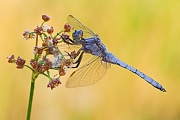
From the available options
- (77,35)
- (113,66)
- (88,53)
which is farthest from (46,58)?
(113,66)

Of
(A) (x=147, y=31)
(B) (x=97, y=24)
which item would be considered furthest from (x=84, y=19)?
(A) (x=147, y=31)

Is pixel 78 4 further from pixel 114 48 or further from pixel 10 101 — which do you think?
pixel 10 101

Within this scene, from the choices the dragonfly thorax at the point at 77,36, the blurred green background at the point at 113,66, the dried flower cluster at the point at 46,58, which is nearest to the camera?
the dried flower cluster at the point at 46,58

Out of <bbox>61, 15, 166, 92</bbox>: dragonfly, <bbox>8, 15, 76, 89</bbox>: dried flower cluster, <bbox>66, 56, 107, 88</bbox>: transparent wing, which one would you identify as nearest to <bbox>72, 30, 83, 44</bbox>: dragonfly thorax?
<bbox>61, 15, 166, 92</bbox>: dragonfly

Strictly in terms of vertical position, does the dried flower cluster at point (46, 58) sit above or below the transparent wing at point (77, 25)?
below

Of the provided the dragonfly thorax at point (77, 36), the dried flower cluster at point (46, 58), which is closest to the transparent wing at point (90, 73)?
the dragonfly thorax at point (77, 36)

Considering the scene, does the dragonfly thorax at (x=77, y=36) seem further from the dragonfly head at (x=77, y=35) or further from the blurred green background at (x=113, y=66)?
the blurred green background at (x=113, y=66)

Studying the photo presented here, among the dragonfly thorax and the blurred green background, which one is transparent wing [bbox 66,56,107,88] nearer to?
→ the dragonfly thorax
